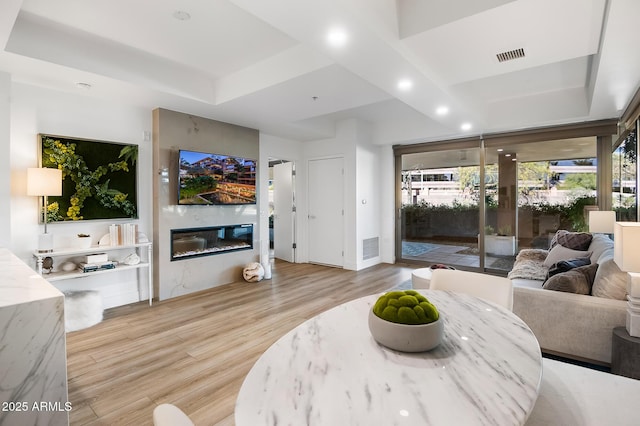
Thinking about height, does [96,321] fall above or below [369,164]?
below

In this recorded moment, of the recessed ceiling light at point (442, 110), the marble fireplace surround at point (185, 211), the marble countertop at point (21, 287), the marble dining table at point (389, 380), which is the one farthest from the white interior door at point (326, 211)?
the marble dining table at point (389, 380)

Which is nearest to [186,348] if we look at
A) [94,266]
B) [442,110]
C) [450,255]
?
[94,266]

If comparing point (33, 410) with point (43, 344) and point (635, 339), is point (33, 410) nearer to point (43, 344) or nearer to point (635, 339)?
point (43, 344)

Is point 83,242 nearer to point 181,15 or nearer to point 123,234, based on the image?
→ point 123,234

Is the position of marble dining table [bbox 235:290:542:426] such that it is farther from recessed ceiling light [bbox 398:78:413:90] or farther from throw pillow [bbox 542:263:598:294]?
recessed ceiling light [bbox 398:78:413:90]

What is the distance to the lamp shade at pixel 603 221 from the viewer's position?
3.69 meters

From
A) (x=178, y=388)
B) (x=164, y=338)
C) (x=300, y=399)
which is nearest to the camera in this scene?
(x=300, y=399)

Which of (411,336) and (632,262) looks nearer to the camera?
(411,336)

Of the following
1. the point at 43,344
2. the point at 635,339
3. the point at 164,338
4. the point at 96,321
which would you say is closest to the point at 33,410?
the point at 43,344

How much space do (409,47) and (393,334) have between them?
7.85 feet

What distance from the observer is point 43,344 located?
124 cm

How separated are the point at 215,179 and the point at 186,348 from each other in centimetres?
249

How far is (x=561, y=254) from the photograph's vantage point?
371 centimetres

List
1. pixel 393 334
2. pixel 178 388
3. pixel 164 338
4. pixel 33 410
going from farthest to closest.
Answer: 1. pixel 164 338
2. pixel 178 388
3. pixel 33 410
4. pixel 393 334
